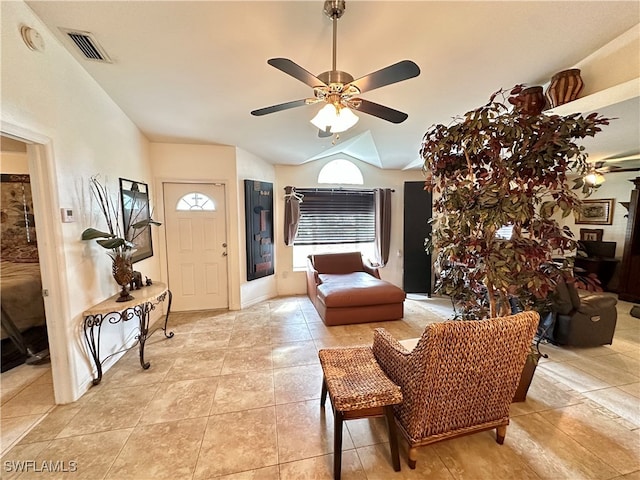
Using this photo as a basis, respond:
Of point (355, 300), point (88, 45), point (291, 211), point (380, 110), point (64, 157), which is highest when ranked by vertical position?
point (88, 45)

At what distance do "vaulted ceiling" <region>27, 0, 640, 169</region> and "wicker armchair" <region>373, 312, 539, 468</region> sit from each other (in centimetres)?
175

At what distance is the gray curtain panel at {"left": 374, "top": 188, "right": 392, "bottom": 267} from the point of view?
15.8 ft

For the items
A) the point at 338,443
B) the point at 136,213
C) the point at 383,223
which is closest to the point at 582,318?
the point at 383,223

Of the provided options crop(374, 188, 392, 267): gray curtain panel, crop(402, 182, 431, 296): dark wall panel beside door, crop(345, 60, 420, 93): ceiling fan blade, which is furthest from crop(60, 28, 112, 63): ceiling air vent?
crop(402, 182, 431, 296): dark wall panel beside door

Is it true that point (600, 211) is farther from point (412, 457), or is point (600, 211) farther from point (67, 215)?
Answer: point (67, 215)

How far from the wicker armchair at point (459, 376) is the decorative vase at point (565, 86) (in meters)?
1.96

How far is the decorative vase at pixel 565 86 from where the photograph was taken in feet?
6.97

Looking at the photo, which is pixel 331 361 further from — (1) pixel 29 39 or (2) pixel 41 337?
(2) pixel 41 337

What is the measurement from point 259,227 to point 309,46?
2.73 metres

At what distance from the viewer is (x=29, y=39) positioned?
169 centimetres

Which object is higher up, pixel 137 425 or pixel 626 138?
pixel 626 138

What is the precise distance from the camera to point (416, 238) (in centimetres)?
471

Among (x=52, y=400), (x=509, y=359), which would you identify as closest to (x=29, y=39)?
(x=52, y=400)

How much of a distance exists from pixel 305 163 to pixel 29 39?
3412 millimetres
